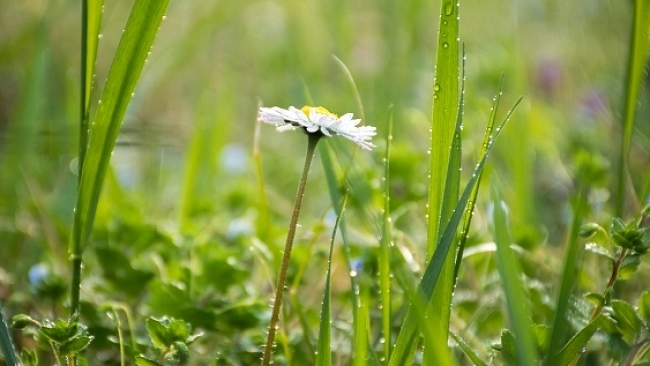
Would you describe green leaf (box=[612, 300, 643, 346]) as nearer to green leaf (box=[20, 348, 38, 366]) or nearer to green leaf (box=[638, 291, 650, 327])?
green leaf (box=[638, 291, 650, 327])

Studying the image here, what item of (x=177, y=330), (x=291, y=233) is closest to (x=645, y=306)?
(x=291, y=233)

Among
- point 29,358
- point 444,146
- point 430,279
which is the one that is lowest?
point 29,358

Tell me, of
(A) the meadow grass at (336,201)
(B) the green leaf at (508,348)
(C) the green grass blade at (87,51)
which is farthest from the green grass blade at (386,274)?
(C) the green grass blade at (87,51)

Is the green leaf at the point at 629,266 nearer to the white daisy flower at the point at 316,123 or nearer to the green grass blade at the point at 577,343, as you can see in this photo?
the green grass blade at the point at 577,343

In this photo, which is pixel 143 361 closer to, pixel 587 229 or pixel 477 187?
pixel 477 187

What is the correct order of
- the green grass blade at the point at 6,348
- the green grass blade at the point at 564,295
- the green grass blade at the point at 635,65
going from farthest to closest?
the green grass blade at the point at 635,65
the green grass blade at the point at 6,348
the green grass blade at the point at 564,295
